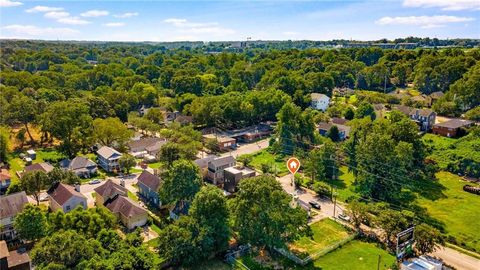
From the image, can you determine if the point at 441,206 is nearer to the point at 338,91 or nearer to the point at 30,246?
the point at 30,246

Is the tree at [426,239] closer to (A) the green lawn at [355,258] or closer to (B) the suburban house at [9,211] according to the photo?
(A) the green lawn at [355,258]

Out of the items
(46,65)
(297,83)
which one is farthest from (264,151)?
(46,65)

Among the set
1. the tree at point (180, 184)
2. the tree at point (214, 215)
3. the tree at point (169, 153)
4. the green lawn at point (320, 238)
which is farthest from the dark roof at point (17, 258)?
the green lawn at point (320, 238)

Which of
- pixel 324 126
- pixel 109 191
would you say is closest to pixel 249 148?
pixel 324 126

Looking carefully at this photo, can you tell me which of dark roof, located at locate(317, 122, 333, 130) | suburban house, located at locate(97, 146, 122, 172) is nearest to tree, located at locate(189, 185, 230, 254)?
suburban house, located at locate(97, 146, 122, 172)

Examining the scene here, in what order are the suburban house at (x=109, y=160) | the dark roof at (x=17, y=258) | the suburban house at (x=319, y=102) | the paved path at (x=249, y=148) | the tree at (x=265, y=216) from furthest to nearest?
the suburban house at (x=319, y=102) → the paved path at (x=249, y=148) → the suburban house at (x=109, y=160) → the tree at (x=265, y=216) → the dark roof at (x=17, y=258)

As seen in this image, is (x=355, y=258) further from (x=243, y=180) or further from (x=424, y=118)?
(x=424, y=118)
